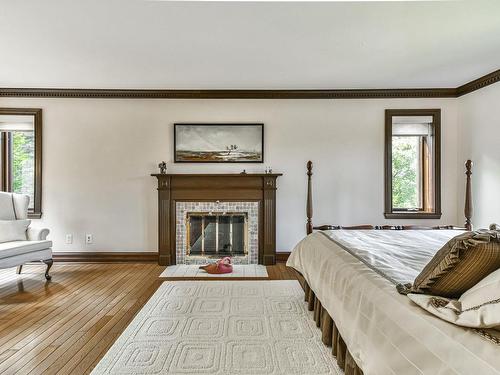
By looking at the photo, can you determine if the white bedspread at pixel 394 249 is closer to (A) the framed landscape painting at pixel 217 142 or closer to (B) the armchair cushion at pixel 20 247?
(A) the framed landscape painting at pixel 217 142

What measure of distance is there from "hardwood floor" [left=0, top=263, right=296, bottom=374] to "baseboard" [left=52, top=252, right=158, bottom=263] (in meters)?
0.10

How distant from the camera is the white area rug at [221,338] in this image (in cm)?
176

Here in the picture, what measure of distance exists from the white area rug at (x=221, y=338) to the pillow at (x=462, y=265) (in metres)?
0.95

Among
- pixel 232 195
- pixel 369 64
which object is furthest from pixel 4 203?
pixel 369 64

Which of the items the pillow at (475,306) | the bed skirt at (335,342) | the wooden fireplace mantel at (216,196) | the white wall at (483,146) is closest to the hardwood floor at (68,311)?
the wooden fireplace mantel at (216,196)

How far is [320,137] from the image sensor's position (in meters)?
4.29

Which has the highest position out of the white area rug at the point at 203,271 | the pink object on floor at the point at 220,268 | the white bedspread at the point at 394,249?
the white bedspread at the point at 394,249

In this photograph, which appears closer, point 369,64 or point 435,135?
point 369,64

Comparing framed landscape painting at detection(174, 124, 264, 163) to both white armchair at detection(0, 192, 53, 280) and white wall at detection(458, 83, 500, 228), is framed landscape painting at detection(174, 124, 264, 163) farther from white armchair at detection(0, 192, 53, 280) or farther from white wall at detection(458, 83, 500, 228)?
white wall at detection(458, 83, 500, 228)

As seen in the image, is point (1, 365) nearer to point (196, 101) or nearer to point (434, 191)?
point (196, 101)

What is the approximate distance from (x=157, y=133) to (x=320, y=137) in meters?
2.32

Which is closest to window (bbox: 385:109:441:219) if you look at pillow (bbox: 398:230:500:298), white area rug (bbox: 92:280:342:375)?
white area rug (bbox: 92:280:342:375)

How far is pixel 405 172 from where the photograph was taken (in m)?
4.36

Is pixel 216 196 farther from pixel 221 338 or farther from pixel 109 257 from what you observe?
pixel 221 338
